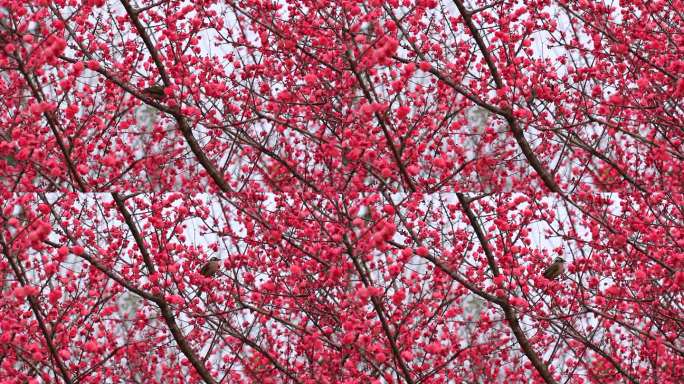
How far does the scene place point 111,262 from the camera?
5953mm

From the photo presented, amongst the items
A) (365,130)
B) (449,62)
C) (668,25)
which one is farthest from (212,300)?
(668,25)

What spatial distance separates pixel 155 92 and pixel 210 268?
69.5 inches

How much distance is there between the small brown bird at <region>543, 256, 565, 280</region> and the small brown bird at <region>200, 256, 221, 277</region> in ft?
10.3

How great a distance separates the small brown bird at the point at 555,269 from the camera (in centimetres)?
712

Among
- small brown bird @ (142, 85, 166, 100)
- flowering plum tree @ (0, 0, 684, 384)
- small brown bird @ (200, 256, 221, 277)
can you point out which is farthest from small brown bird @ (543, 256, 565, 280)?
small brown bird @ (142, 85, 166, 100)

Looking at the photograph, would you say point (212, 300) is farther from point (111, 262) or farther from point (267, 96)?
point (267, 96)

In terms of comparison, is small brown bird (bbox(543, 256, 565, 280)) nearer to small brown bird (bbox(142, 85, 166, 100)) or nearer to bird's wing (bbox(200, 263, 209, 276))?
bird's wing (bbox(200, 263, 209, 276))

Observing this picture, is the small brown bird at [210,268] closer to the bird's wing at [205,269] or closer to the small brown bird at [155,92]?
the bird's wing at [205,269]

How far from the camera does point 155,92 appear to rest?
7.10 metres

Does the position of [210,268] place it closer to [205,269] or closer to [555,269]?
[205,269]

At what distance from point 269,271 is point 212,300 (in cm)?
57

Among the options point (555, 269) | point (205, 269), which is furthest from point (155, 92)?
point (555, 269)

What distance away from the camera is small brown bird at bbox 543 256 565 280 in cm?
712

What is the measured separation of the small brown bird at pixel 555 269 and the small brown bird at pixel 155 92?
159 inches
